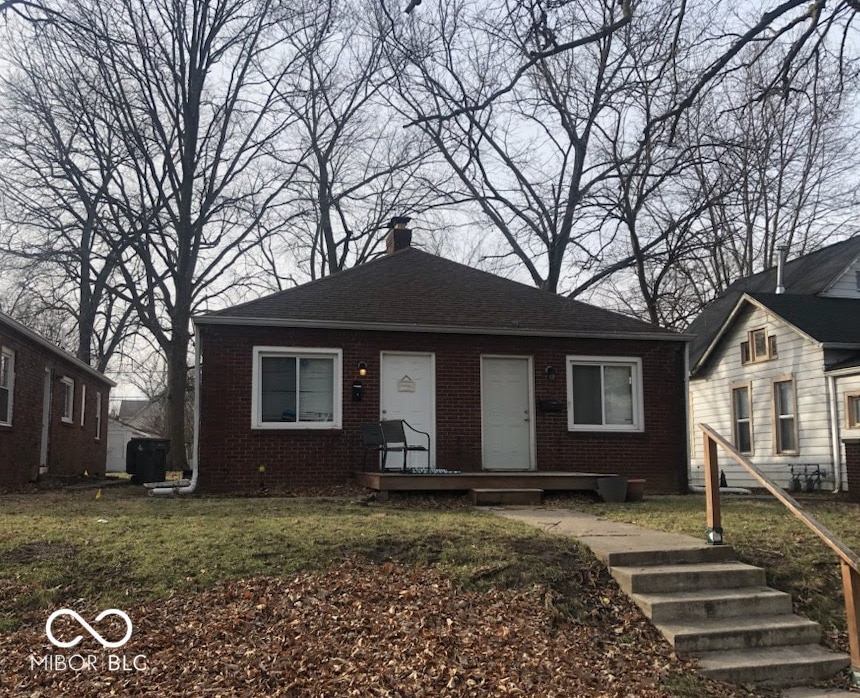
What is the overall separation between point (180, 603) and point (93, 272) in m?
22.7

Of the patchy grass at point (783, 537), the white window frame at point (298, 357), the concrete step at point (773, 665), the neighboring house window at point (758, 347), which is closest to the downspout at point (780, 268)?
the neighboring house window at point (758, 347)

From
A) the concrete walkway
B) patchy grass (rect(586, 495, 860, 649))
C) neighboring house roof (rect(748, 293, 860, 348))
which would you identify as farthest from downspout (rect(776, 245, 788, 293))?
the concrete walkway

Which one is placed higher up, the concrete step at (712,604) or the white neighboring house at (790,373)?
the white neighboring house at (790,373)

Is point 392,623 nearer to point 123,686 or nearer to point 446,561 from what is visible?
point 446,561

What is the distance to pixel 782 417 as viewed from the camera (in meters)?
18.5

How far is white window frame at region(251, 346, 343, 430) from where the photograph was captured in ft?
43.8

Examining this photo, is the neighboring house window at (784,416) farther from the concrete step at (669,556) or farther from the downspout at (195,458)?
the downspout at (195,458)

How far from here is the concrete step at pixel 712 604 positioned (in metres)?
6.27

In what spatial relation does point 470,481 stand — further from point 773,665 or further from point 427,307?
point 773,665

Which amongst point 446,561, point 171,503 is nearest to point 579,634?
point 446,561

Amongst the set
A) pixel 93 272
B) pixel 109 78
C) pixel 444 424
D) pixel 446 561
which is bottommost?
pixel 446 561

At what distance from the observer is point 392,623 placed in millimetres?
5582

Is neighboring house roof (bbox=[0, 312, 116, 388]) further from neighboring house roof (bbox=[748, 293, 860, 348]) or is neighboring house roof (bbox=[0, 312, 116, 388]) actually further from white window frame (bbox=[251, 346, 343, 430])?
neighboring house roof (bbox=[748, 293, 860, 348])

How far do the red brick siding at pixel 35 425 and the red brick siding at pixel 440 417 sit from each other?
4564 mm
